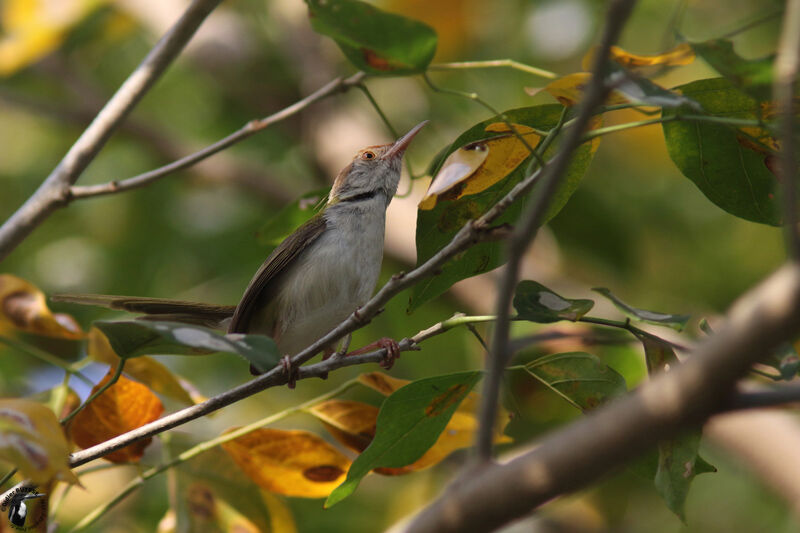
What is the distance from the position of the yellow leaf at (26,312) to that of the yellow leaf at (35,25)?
212cm

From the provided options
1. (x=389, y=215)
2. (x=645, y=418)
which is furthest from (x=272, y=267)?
(x=645, y=418)


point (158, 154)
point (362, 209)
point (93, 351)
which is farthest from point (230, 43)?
point (93, 351)

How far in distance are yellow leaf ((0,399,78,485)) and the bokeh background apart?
10.1ft

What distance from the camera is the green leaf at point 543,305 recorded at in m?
1.93

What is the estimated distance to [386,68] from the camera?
2.25m

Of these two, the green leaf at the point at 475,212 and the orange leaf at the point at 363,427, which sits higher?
the green leaf at the point at 475,212

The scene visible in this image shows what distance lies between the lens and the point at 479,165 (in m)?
2.06

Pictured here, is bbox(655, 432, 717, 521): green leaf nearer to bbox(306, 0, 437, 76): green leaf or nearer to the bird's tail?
bbox(306, 0, 437, 76): green leaf

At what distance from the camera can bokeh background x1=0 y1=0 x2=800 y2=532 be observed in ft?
17.6

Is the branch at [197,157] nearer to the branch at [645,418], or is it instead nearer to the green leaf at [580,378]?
the green leaf at [580,378]

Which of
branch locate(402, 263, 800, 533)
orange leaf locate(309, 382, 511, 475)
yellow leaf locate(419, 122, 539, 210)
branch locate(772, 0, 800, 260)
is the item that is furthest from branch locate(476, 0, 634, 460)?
orange leaf locate(309, 382, 511, 475)

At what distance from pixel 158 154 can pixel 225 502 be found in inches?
159

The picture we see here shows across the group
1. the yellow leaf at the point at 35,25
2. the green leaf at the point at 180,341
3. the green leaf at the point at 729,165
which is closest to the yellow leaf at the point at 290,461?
the green leaf at the point at 180,341

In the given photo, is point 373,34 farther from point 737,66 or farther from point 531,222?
point 531,222
